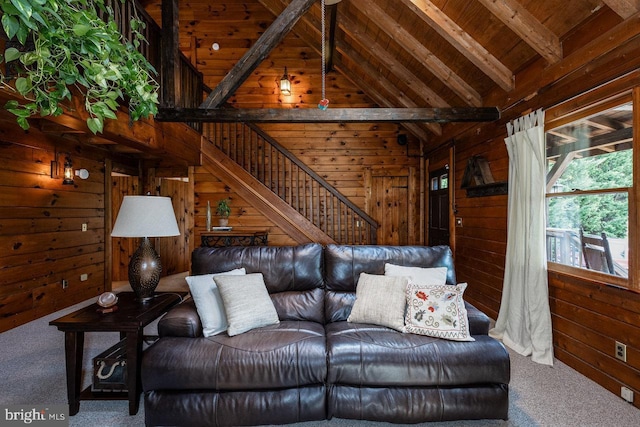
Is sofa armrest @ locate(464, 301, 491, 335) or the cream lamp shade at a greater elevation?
the cream lamp shade

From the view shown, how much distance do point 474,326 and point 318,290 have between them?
1.17 meters

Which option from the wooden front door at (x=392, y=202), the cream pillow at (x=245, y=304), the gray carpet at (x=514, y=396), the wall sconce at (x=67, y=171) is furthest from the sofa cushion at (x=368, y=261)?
the wall sconce at (x=67, y=171)

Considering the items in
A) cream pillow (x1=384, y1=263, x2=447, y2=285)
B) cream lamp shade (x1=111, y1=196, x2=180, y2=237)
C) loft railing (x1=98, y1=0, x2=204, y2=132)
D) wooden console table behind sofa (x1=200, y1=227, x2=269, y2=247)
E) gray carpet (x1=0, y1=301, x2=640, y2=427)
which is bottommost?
gray carpet (x1=0, y1=301, x2=640, y2=427)

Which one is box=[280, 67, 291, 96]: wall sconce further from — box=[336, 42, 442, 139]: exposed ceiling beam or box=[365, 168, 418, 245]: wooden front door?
box=[365, 168, 418, 245]: wooden front door

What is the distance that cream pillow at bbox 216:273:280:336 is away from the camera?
209cm

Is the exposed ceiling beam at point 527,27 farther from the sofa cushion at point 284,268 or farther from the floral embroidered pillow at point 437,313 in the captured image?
the sofa cushion at point 284,268

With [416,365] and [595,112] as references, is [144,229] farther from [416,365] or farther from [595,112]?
[595,112]

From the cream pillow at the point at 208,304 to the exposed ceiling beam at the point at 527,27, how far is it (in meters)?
3.09

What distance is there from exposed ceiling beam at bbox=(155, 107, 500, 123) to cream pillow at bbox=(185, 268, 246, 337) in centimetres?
204

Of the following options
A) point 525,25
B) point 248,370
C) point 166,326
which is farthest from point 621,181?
point 166,326

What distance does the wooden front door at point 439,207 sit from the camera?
5008mm

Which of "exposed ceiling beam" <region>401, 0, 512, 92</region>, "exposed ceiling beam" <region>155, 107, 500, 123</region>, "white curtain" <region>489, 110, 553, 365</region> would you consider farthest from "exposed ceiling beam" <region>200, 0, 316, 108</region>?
"white curtain" <region>489, 110, 553, 365</region>

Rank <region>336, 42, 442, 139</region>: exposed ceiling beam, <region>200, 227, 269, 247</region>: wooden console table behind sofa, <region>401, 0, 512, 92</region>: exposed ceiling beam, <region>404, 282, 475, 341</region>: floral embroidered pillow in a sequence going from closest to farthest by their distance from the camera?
<region>404, 282, 475, 341</region>: floral embroidered pillow < <region>401, 0, 512, 92</region>: exposed ceiling beam < <region>200, 227, 269, 247</region>: wooden console table behind sofa < <region>336, 42, 442, 139</region>: exposed ceiling beam

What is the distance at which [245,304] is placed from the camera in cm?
215
